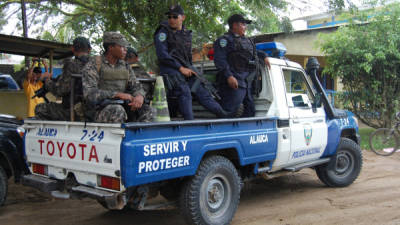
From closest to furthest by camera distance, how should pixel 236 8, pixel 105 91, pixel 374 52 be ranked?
pixel 105 91
pixel 236 8
pixel 374 52

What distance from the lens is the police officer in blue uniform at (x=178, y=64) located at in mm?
4391

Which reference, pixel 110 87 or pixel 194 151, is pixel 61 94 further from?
pixel 194 151

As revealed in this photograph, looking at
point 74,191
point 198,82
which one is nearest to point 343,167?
point 198,82

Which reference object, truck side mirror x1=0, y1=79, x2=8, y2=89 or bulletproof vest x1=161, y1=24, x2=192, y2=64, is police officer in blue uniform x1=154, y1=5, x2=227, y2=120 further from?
truck side mirror x1=0, y1=79, x2=8, y2=89

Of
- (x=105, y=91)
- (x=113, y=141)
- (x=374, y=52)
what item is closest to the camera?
(x=113, y=141)

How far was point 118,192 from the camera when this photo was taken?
10.5 feet

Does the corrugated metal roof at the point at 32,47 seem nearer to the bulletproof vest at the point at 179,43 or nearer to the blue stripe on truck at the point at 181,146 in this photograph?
the bulletproof vest at the point at 179,43

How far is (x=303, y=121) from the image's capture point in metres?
5.09

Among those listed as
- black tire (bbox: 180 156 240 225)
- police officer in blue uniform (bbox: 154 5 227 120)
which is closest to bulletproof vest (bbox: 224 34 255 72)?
police officer in blue uniform (bbox: 154 5 227 120)

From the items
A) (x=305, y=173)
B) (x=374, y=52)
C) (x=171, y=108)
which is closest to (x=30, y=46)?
(x=171, y=108)

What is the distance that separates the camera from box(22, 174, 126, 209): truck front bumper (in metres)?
3.19

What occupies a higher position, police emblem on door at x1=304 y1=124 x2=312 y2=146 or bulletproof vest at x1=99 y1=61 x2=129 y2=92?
bulletproof vest at x1=99 y1=61 x2=129 y2=92

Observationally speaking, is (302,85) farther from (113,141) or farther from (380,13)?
(380,13)

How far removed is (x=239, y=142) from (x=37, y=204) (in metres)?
2.93
